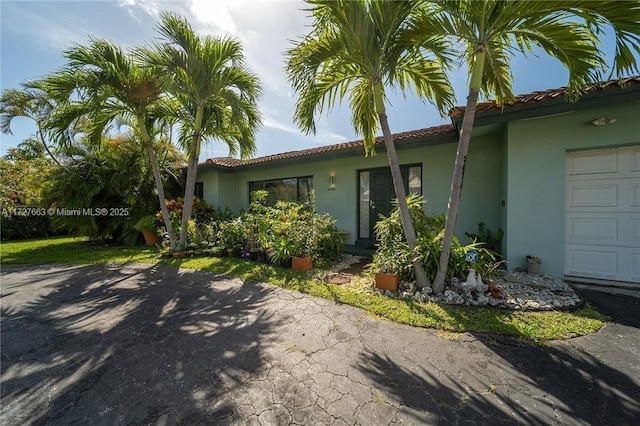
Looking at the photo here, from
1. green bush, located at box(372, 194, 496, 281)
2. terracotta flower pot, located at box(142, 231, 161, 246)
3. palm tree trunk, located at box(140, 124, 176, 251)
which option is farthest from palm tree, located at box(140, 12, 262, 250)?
green bush, located at box(372, 194, 496, 281)

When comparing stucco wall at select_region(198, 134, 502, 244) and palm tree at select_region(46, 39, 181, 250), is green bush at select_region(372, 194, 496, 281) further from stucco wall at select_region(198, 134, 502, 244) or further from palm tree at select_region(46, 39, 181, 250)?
palm tree at select_region(46, 39, 181, 250)

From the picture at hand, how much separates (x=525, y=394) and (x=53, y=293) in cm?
723

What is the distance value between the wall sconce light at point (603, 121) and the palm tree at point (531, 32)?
101cm

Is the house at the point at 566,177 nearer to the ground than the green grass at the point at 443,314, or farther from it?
farther from it

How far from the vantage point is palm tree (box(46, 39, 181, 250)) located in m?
5.62

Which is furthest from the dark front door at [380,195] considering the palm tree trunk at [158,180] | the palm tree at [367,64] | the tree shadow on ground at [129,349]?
the palm tree trunk at [158,180]

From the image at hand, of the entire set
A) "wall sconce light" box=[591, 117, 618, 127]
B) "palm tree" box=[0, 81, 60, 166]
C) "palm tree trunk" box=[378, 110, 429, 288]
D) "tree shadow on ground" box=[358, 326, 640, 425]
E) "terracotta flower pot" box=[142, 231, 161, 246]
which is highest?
"palm tree" box=[0, 81, 60, 166]

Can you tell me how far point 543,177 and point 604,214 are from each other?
4.18ft

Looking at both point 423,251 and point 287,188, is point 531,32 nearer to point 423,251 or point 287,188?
point 423,251

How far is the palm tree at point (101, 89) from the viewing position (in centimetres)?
562

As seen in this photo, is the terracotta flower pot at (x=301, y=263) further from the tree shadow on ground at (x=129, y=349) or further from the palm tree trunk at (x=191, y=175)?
the palm tree trunk at (x=191, y=175)

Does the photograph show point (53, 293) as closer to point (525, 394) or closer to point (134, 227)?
point (134, 227)

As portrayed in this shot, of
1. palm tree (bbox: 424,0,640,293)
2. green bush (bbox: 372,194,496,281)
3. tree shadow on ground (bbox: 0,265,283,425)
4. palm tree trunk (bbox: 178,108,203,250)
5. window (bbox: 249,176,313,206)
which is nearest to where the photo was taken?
tree shadow on ground (bbox: 0,265,283,425)

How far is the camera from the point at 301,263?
5.68 m
